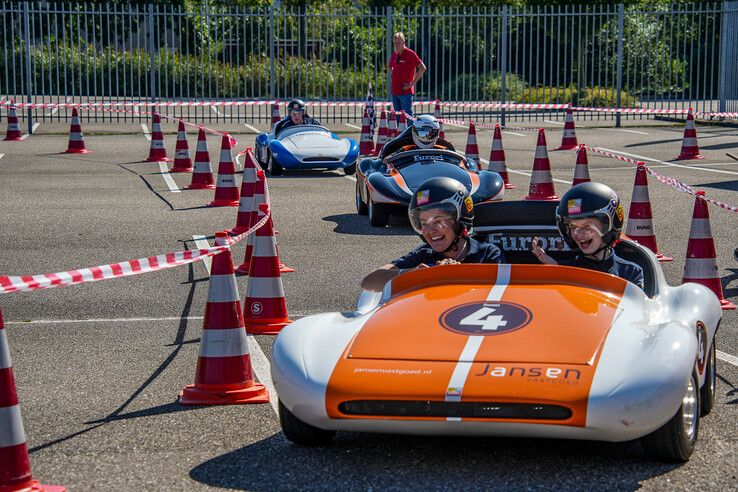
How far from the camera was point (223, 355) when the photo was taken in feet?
23.0

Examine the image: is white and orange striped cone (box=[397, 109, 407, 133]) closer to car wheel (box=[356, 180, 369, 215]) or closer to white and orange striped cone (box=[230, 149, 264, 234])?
car wheel (box=[356, 180, 369, 215])

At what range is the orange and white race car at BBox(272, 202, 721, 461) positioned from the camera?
537cm

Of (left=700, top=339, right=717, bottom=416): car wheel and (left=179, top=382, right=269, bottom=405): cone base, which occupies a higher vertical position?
(left=700, top=339, right=717, bottom=416): car wheel

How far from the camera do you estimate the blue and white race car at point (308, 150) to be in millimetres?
19672

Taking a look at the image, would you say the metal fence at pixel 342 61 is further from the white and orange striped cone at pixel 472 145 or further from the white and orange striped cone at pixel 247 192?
the white and orange striped cone at pixel 247 192

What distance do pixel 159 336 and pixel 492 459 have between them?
3.58 metres

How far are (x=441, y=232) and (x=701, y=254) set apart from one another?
3.02m

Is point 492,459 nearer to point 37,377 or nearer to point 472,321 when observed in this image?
point 472,321

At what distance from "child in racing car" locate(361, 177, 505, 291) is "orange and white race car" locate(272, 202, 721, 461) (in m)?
0.39

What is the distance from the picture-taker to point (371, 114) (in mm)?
24203

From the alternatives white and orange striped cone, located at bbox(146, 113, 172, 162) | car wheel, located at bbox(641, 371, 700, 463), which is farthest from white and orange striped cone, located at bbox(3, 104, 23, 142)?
car wheel, located at bbox(641, 371, 700, 463)

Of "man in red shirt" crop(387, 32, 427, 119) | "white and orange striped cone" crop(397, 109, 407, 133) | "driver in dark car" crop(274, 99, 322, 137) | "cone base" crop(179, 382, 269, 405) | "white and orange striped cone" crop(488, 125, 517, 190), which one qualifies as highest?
"man in red shirt" crop(387, 32, 427, 119)

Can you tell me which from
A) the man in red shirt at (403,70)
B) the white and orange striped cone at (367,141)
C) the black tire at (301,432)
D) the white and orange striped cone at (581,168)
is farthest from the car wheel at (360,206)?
the black tire at (301,432)

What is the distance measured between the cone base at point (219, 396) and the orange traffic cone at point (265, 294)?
5.81 feet
